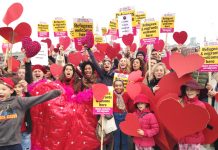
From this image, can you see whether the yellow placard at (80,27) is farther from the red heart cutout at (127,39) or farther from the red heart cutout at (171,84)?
the red heart cutout at (171,84)

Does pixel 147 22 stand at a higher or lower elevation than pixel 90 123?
higher

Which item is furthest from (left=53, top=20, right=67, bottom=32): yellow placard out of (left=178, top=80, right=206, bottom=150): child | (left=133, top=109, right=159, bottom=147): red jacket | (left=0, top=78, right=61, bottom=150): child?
(left=178, top=80, right=206, bottom=150): child

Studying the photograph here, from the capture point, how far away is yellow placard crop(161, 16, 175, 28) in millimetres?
9594

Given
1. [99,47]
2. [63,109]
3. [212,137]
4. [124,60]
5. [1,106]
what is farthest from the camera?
[99,47]

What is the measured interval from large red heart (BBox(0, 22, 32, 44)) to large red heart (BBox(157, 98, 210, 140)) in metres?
2.98

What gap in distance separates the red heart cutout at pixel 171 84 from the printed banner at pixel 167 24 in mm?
5262

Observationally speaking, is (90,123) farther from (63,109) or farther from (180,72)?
(180,72)

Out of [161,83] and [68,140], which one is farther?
[68,140]

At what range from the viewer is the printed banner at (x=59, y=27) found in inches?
396

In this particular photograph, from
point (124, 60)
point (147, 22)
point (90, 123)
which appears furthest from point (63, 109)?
point (147, 22)

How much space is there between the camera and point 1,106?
4.04 meters

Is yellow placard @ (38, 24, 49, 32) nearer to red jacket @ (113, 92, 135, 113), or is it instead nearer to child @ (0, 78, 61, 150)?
red jacket @ (113, 92, 135, 113)

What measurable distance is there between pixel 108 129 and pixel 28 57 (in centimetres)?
151

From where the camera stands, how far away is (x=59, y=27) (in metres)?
10.1
